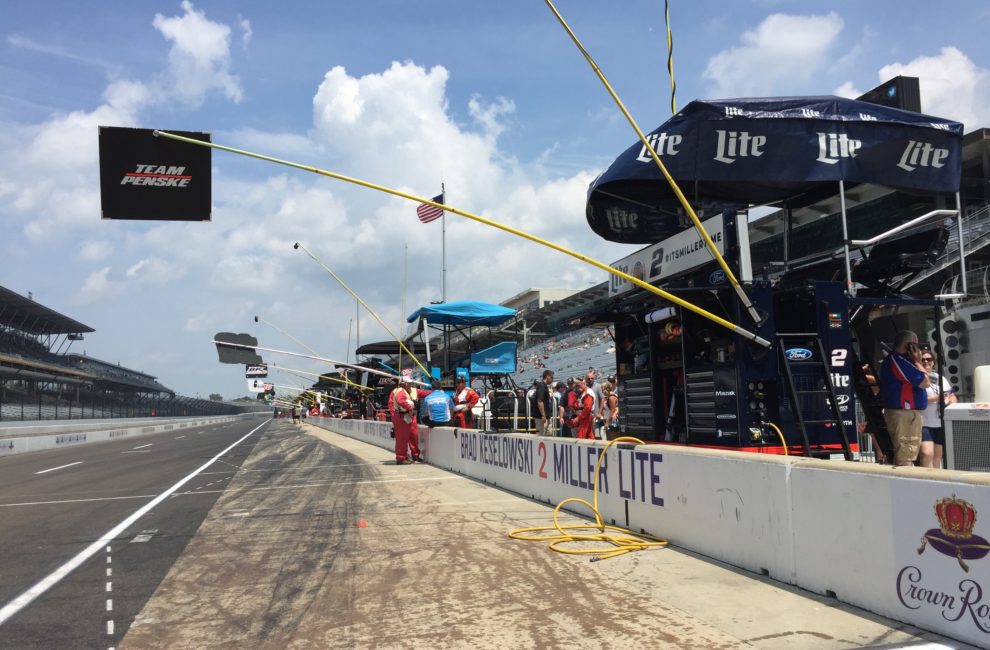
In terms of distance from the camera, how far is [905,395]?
22.1 ft

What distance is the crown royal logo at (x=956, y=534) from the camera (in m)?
3.67

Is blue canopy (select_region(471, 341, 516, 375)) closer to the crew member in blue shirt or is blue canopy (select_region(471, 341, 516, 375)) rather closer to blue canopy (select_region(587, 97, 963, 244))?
the crew member in blue shirt

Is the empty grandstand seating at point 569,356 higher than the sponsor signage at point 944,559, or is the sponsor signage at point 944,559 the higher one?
the empty grandstand seating at point 569,356

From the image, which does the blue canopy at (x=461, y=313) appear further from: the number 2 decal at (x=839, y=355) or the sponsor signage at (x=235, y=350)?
the number 2 decal at (x=839, y=355)

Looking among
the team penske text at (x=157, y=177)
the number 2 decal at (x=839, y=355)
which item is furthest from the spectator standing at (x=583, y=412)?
the team penske text at (x=157, y=177)

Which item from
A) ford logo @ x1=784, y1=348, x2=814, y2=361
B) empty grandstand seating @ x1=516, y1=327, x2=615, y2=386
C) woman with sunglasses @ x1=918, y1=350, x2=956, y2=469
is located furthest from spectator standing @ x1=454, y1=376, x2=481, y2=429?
empty grandstand seating @ x1=516, y1=327, x2=615, y2=386

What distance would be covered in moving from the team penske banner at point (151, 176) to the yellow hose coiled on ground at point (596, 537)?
543 cm

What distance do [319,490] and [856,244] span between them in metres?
8.30

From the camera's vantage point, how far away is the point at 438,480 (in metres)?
12.2

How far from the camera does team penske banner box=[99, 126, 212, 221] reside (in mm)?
8367

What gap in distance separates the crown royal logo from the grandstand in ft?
131

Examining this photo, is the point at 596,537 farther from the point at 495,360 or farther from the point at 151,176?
the point at 495,360

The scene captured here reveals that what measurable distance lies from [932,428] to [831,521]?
4.14 metres

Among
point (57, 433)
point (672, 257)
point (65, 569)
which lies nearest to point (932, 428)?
point (672, 257)
